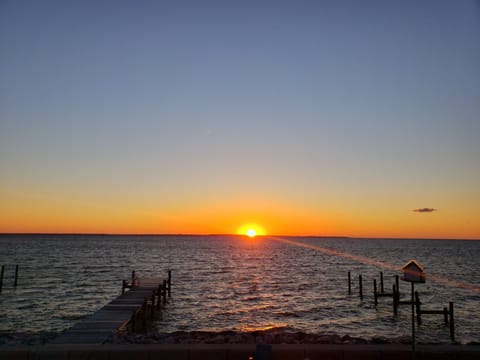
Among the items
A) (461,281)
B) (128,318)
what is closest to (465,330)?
(128,318)

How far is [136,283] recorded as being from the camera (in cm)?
3497

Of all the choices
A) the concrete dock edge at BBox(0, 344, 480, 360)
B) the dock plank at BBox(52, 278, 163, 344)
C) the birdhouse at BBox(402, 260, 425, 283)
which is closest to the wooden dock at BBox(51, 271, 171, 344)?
the dock plank at BBox(52, 278, 163, 344)

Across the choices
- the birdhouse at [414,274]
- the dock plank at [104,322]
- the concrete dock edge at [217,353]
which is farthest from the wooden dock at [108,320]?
the birdhouse at [414,274]

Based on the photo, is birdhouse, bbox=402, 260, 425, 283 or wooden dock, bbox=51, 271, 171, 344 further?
wooden dock, bbox=51, 271, 171, 344

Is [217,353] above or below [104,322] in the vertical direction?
above

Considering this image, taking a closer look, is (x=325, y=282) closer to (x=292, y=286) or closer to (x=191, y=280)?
(x=292, y=286)

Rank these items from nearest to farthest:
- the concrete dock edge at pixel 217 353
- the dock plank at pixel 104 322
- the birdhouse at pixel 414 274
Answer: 1. the birdhouse at pixel 414 274
2. the concrete dock edge at pixel 217 353
3. the dock plank at pixel 104 322

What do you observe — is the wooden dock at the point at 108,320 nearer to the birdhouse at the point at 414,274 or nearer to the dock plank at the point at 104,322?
the dock plank at the point at 104,322

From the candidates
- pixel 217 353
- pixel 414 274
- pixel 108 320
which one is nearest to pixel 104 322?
pixel 108 320

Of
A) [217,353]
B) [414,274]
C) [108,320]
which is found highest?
[414,274]

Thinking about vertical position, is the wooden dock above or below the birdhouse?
below

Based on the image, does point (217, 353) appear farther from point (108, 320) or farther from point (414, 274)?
point (108, 320)

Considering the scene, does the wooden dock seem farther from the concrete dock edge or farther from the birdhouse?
the birdhouse

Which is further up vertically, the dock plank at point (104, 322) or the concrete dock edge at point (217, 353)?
the concrete dock edge at point (217, 353)
